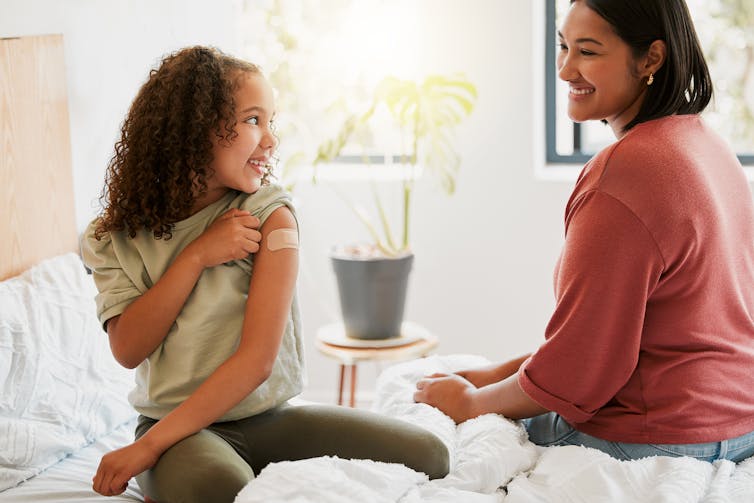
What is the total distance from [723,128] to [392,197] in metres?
1.16

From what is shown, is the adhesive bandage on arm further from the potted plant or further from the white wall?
the white wall

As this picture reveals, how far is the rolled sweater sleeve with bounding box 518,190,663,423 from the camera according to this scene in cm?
130

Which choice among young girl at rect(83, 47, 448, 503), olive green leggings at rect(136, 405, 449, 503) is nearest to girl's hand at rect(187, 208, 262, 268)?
young girl at rect(83, 47, 448, 503)

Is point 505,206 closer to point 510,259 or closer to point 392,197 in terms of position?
point 510,259

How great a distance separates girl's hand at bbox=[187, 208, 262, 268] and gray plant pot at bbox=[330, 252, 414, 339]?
48.2 inches

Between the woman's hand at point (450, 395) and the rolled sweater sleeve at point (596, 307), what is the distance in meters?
0.19

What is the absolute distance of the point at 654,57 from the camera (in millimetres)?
1424

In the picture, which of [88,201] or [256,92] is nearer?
[256,92]

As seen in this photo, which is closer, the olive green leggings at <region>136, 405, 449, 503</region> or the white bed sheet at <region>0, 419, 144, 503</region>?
the olive green leggings at <region>136, 405, 449, 503</region>

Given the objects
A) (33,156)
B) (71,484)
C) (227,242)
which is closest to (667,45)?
(227,242)

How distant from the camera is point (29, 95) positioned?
6.19 ft

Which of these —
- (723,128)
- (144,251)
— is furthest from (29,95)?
(723,128)

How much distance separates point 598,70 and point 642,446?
23.6 inches

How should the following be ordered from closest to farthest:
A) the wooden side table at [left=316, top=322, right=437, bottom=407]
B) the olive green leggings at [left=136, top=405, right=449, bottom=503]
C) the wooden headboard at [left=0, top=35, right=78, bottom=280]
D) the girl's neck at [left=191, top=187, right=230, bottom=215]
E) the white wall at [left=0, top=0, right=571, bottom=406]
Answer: the olive green leggings at [left=136, top=405, right=449, bottom=503], the girl's neck at [left=191, top=187, right=230, bottom=215], the wooden headboard at [left=0, top=35, right=78, bottom=280], the wooden side table at [left=316, top=322, right=437, bottom=407], the white wall at [left=0, top=0, right=571, bottom=406]
